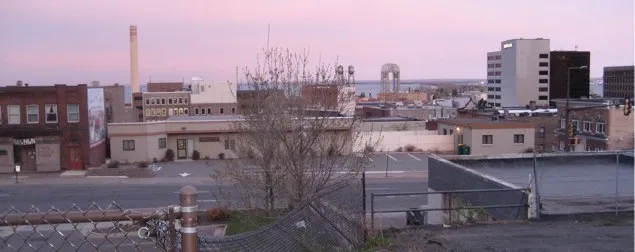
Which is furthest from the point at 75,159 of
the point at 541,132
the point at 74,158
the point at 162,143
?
the point at 541,132

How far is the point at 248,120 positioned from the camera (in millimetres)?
14328

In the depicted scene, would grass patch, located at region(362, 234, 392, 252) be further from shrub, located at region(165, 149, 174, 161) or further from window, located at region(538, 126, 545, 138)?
window, located at region(538, 126, 545, 138)

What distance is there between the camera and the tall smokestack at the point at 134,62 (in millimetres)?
111625

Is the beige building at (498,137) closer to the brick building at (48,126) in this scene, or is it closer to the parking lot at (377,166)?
the parking lot at (377,166)

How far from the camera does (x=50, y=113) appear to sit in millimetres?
41312

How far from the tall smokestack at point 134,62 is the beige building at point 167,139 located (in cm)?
6833

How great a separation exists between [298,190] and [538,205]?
16.2 ft

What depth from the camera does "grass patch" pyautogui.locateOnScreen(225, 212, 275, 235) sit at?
42.9 ft

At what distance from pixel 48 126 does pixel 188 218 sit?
4162cm

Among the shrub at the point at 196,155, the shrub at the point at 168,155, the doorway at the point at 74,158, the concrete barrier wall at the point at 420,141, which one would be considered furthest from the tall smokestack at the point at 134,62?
the concrete barrier wall at the point at 420,141

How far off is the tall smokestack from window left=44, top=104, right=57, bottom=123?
71506 millimetres

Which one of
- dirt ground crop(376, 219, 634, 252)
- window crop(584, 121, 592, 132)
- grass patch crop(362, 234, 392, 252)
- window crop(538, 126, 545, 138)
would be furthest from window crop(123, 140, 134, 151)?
grass patch crop(362, 234, 392, 252)

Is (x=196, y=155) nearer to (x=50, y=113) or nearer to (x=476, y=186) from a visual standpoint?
(x=50, y=113)

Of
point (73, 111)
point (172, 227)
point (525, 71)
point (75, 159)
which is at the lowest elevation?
point (75, 159)
